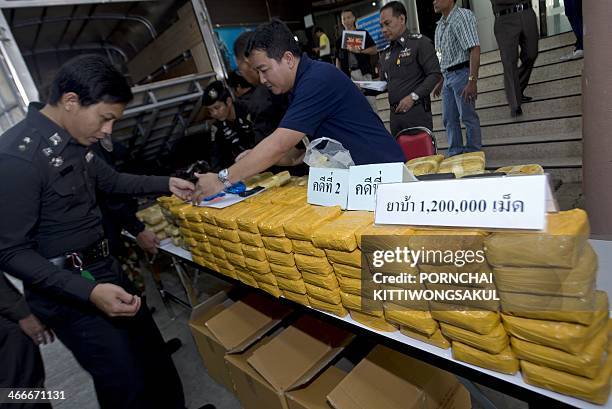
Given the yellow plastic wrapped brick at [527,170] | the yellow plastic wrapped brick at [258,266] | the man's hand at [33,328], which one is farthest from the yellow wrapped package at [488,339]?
the man's hand at [33,328]

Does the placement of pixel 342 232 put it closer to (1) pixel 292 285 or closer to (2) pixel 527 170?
(1) pixel 292 285

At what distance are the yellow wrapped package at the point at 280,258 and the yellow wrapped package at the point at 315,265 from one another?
50 mm

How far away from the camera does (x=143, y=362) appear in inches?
65.2

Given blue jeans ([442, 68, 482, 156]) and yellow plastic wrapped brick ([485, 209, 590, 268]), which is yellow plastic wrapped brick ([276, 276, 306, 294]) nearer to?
yellow plastic wrapped brick ([485, 209, 590, 268])

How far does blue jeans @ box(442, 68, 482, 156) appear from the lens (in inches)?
134

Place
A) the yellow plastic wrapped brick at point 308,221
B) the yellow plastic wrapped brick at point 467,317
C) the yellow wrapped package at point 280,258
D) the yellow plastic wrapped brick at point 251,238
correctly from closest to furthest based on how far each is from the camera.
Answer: the yellow plastic wrapped brick at point 467,317 → the yellow plastic wrapped brick at point 308,221 → the yellow wrapped package at point 280,258 → the yellow plastic wrapped brick at point 251,238

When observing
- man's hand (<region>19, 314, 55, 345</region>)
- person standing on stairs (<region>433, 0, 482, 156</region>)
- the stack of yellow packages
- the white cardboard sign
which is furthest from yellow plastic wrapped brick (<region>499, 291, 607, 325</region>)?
person standing on stairs (<region>433, 0, 482, 156</region>)

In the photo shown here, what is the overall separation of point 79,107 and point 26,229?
0.52 m

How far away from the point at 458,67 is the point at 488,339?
3.30 meters

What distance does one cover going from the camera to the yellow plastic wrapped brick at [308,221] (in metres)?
1.14

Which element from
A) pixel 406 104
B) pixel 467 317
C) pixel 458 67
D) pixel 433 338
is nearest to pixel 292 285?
pixel 433 338

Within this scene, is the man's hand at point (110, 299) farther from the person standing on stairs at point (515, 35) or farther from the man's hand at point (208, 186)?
the person standing on stairs at point (515, 35)

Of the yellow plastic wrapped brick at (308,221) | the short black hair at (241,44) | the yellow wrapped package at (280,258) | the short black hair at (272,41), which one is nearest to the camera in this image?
the yellow plastic wrapped brick at (308,221)

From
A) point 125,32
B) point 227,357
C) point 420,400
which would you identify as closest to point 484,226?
point 420,400
